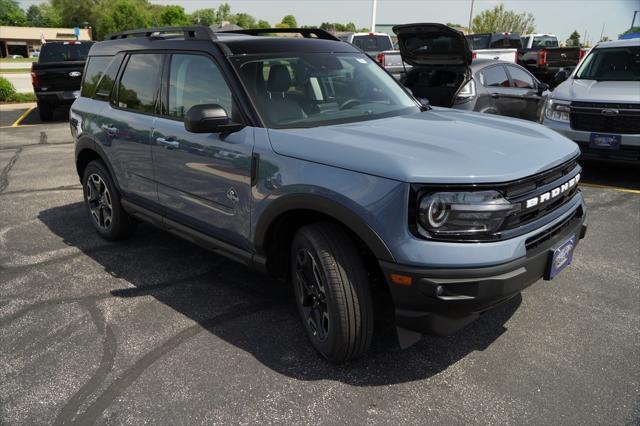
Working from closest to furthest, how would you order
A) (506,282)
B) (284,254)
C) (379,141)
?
(506,282) < (379,141) < (284,254)

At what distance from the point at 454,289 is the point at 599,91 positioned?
225 inches

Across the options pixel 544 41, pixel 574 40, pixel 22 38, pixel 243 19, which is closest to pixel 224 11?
pixel 243 19

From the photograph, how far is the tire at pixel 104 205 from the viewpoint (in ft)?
15.3

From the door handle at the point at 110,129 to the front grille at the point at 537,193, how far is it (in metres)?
3.23

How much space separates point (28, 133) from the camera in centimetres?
1118

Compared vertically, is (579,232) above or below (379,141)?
below

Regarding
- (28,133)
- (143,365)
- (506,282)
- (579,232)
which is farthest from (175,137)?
(28,133)

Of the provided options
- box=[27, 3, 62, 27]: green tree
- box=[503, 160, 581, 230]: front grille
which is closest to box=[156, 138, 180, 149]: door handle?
box=[503, 160, 581, 230]: front grille

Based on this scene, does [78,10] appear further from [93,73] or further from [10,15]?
[93,73]

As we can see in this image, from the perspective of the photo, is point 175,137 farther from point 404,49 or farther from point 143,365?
point 404,49

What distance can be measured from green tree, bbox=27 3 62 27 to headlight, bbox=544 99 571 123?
14976cm

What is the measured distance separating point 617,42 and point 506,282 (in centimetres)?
702

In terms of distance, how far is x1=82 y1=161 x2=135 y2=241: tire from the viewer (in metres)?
4.65

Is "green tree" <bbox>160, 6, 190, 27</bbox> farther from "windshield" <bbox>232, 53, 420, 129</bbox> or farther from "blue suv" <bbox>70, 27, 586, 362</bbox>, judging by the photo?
"windshield" <bbox>232, 53, 420, 129</bbox>
